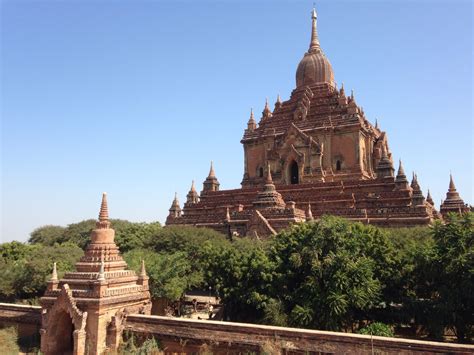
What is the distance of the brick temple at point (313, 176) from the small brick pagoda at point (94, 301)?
1366 centimetres

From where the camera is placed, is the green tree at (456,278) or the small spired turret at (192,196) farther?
the small spired turret at (192,196)

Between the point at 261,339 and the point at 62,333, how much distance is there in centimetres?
980

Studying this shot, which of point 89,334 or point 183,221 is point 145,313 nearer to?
point 89,334

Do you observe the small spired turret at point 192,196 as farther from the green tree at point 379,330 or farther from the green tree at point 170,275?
the green tree at point 379,330

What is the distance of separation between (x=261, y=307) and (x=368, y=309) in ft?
15.6

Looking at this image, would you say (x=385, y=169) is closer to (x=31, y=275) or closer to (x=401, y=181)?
(x=401, y=181)

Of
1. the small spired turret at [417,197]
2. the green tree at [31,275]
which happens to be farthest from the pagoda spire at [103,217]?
the small spired turret at [417,197]

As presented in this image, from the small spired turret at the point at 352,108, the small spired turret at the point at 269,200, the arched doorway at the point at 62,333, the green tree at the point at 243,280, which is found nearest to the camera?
the arched doorway at the point at 62,333

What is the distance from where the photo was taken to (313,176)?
44625mm

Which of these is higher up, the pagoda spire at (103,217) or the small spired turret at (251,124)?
the small spired turret at (251,124)

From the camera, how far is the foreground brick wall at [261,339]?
13.2m

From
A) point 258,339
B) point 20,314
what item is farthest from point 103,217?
point 258,339

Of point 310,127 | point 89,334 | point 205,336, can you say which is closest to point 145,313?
point 89,334

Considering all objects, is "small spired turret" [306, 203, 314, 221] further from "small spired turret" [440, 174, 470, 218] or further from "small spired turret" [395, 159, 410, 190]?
"small spired turret" [440, 174, 470, 218]
